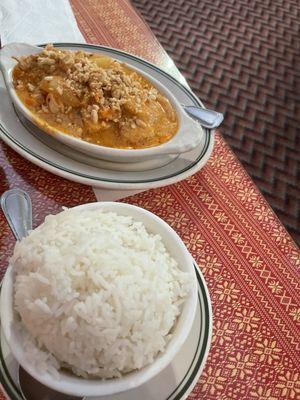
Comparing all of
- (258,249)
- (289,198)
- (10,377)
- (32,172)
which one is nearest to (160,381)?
(10,377)

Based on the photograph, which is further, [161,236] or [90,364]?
[161,236]

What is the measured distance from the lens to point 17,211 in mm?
852

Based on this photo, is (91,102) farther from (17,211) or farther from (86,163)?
(17,211)

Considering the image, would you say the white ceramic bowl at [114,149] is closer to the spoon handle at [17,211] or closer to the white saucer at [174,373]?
the spoon handle at [17,211]

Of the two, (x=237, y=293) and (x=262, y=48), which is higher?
(x=237, y=293)

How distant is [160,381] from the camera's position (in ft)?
2.26

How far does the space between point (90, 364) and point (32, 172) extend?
49 cm

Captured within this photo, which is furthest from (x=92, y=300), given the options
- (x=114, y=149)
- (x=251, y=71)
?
(x=251, y=71)

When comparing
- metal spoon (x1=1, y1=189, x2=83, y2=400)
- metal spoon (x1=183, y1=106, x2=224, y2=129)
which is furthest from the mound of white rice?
metal spoon (x1=183, y1=106, x2=224, y2=129)

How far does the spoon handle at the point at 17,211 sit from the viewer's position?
822 mm

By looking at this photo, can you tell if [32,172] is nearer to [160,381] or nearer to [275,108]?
[160,381]

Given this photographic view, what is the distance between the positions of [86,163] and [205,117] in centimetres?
32

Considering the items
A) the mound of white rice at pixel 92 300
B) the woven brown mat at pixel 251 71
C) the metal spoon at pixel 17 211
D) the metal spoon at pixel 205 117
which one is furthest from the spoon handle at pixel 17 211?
the woven brown mat at pixel 251 71

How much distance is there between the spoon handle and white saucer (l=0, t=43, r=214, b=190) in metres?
0.10
